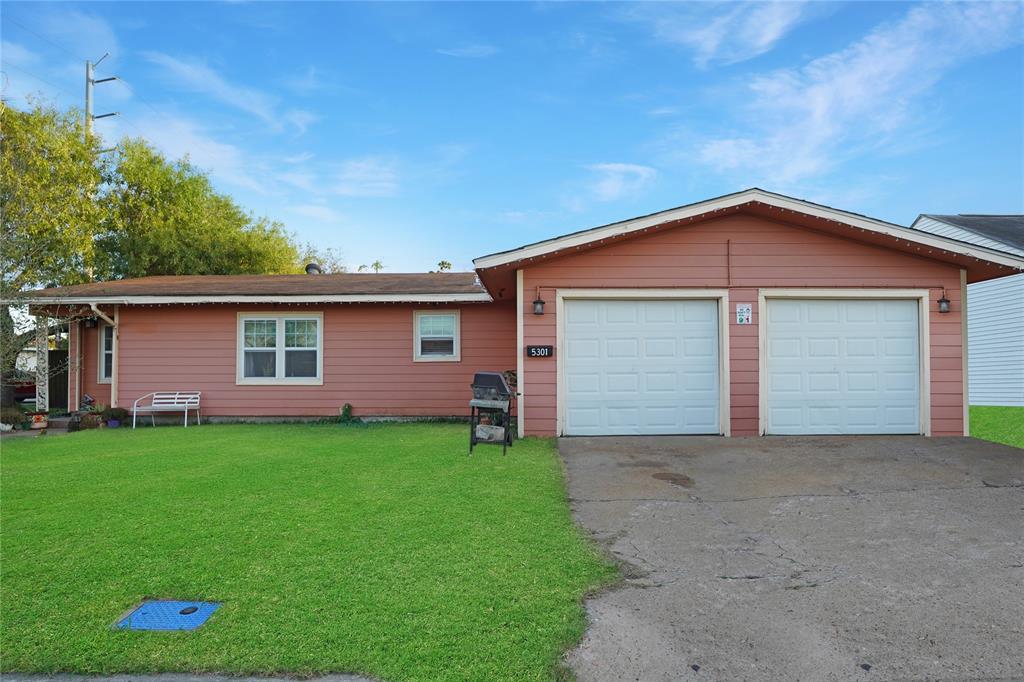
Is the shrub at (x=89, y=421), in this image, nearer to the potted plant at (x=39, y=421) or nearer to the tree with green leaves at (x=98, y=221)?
the potted plant at (x=39, y=421)

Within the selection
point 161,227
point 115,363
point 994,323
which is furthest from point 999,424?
point 161,227

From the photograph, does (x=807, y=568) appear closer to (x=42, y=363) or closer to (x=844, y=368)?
(x=844, y=368)

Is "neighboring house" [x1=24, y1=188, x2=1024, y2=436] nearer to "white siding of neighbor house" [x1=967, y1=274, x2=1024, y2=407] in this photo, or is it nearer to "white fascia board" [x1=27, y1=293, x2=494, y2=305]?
"white fascia board" [x1=27, y1=293, x2=494, y2=305]

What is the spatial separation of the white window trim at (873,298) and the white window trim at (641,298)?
20.6 inches

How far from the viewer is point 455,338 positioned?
11492 mm

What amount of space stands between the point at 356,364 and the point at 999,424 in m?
13.3

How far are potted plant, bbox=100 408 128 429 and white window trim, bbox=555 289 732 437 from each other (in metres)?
9.24

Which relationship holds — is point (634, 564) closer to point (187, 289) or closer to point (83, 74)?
point (187, 289)

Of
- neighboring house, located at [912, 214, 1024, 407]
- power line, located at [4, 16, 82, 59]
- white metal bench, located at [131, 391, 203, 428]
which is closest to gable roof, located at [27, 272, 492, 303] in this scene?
white metal bench, located at [131, 391, 203, 428]

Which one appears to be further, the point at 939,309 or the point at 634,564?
the point at 939,309

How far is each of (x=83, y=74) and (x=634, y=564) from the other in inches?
1047

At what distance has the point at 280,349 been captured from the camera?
1158cm

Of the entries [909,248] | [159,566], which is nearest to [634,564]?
[159,566]

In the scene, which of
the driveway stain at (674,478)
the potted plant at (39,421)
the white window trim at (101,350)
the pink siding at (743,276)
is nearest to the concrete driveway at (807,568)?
the driveway stain at (674,478)
